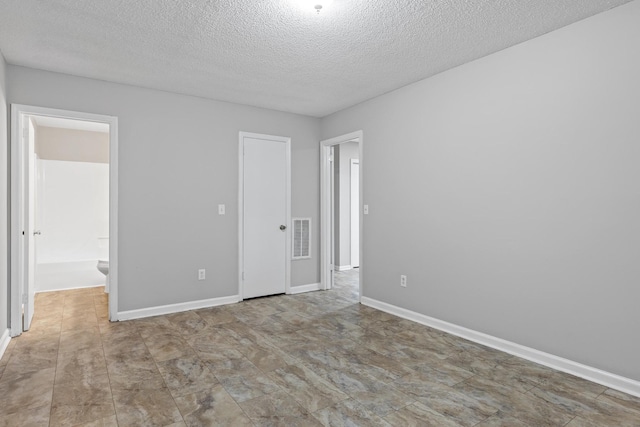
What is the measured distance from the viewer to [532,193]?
2.75 metres

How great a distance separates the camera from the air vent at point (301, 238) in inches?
195

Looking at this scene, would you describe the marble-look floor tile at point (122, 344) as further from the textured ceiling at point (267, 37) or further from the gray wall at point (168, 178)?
the textured ceiling at point (267, 37)

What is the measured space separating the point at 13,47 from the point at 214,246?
252 cm

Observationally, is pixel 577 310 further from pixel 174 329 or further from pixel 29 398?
pixel 29 398

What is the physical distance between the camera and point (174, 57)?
3.08m

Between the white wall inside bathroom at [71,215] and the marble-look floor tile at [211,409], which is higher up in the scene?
the white wall inside bathroom at [71,215]

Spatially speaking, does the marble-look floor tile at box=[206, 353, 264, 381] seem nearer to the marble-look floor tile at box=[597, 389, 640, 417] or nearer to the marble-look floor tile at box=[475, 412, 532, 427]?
the marble-look floor tile at box=[475, 412, 532, 427]

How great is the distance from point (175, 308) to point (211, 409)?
2178mm

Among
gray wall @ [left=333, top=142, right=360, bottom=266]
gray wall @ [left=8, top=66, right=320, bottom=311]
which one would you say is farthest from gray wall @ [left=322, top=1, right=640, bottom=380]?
gray wall @ [left=333, top=142, right=360, bottom=266]

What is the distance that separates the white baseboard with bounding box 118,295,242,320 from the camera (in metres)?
3.74

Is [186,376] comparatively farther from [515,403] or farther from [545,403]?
[545,403]

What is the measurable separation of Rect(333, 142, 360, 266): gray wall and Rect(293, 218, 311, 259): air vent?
5.36 ft

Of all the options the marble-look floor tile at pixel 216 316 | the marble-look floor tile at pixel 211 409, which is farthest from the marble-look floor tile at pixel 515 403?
the marble-look floor tile at pixel 216 316

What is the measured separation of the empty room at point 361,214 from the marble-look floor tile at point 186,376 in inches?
0.7
